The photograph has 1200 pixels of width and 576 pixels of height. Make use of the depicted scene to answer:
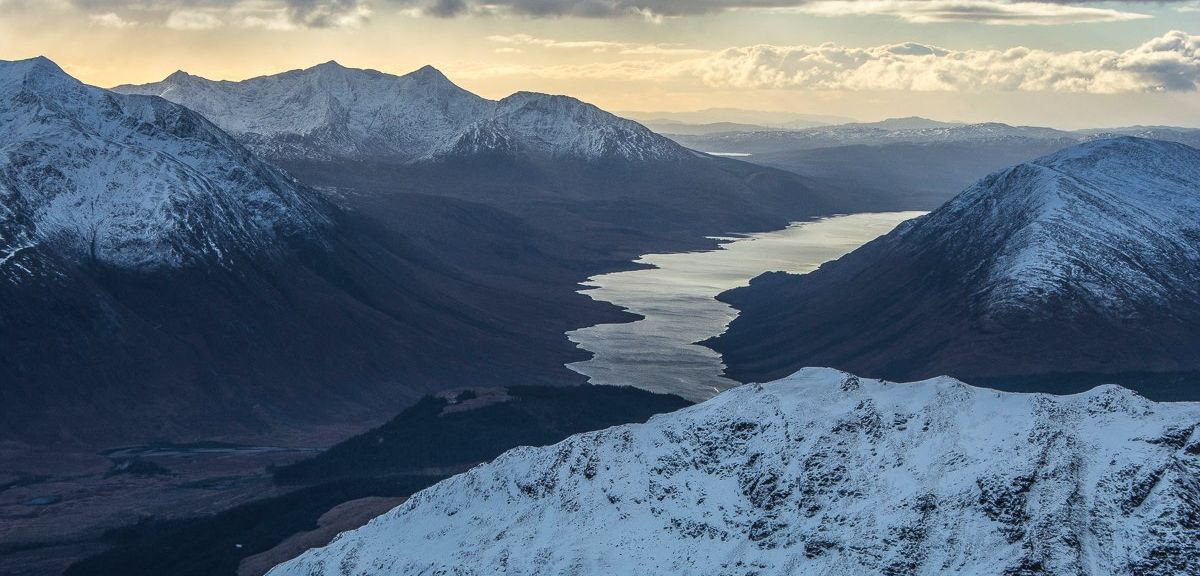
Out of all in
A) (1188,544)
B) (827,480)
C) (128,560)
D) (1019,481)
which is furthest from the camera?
(128,560)

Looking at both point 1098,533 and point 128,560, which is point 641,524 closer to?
point 1098,533

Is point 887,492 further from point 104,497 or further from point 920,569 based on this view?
point 104,497

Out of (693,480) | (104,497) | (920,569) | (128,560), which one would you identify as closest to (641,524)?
(693,480)

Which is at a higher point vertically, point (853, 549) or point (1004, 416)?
point (1004, 416)

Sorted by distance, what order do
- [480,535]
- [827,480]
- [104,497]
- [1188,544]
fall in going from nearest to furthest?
[1188,544] → [827,480] → [480,535] → [104,497]

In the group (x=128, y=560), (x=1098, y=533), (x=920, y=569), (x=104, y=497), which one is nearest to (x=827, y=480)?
(x=920, y=569)

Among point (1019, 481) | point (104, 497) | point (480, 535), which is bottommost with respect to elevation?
point (104, 497)

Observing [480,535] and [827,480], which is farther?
[480,535]
